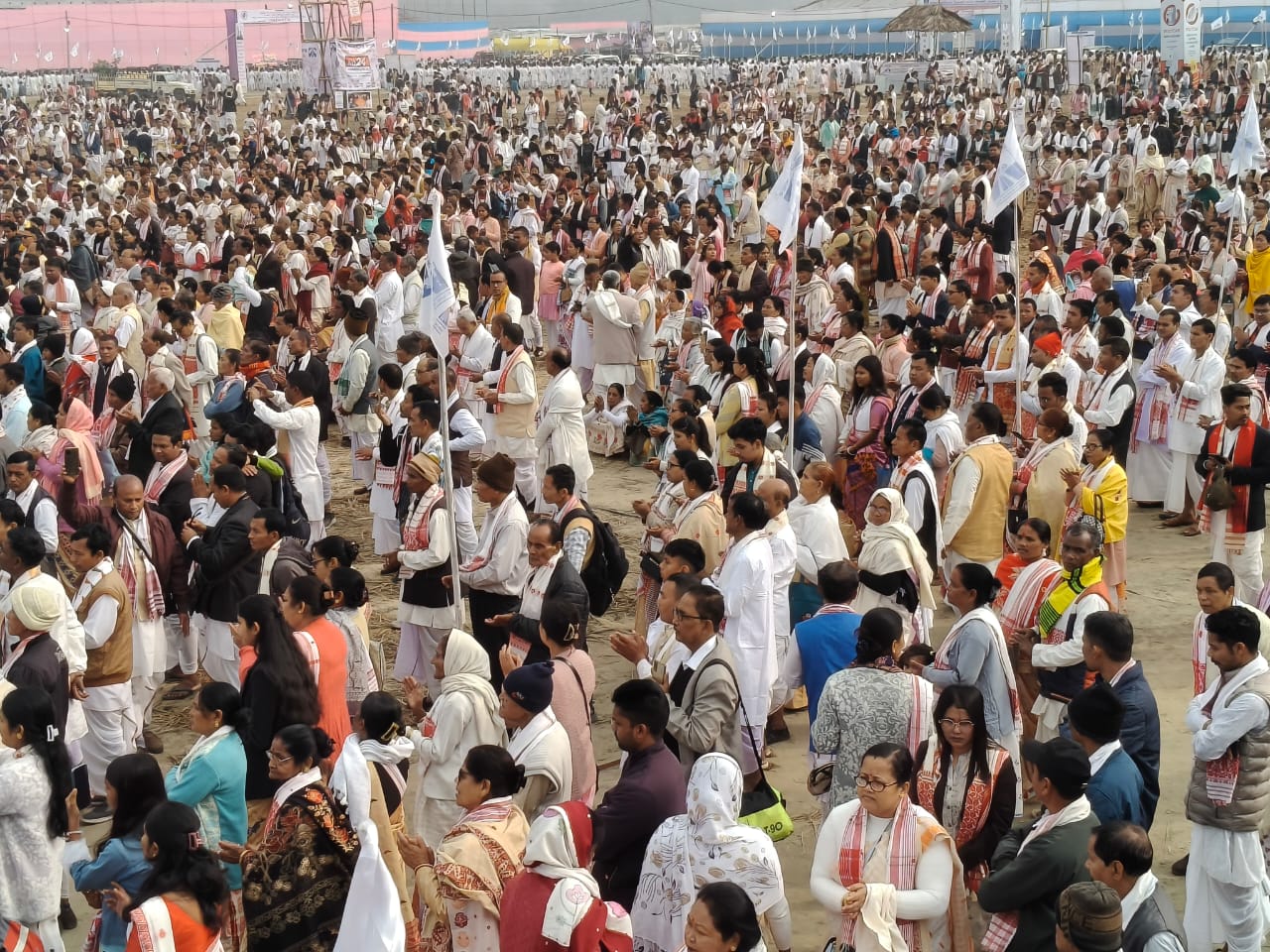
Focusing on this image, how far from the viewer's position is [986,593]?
5.99 metres

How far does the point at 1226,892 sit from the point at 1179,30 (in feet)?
111

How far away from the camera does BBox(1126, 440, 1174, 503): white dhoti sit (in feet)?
35.9

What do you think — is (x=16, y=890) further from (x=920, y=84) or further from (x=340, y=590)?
(x=920, y=84)

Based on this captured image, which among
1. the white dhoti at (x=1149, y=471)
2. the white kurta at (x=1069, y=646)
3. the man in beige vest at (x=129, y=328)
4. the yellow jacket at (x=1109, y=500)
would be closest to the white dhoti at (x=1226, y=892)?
the white kurta at (x=1069, y=646)

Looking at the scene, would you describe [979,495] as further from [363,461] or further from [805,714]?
[363,461]

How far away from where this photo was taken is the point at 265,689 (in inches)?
225

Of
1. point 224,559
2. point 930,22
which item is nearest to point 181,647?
point 224,559

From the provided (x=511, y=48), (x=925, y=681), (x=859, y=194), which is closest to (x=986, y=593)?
(x=925, y=681)

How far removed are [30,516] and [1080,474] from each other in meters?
5.37

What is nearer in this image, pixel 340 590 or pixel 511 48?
pixel 340 590

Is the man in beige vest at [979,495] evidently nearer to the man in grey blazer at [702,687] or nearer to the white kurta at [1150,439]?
the man in grey blazer at [702,687]

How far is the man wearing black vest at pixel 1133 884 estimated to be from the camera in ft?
14.0

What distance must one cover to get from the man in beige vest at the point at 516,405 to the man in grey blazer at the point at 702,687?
14.8ft

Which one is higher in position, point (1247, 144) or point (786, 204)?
point (1247, 144)
